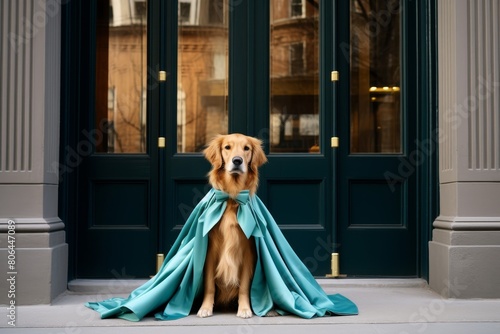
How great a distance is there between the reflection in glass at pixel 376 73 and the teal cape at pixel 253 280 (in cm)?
183

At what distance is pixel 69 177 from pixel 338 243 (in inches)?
105

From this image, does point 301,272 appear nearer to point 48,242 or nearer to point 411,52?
point 48,242

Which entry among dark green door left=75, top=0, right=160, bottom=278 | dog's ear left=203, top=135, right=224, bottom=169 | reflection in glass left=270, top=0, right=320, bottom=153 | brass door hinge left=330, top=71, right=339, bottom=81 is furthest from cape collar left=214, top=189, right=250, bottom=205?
brass door hinge left=330, top=71, right=339, bottom=81

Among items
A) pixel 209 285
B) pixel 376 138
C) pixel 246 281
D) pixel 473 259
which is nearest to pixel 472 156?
pixel 473 259

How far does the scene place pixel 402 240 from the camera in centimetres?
625

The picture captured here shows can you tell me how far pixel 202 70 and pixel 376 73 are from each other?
1.75 m

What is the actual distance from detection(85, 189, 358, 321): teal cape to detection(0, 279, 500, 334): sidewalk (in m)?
0.10

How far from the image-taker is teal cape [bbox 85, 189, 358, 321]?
15.6ft

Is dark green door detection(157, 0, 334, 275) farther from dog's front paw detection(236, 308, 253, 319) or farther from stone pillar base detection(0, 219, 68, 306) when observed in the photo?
dog's front paw detection(236, 308, 253, 319)

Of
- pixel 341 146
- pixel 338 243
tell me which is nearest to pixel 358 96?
pixel 341 146

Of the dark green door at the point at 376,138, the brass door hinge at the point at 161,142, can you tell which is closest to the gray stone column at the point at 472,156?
the dark green door at the point at 376,138

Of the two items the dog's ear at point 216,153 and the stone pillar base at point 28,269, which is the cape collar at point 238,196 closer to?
the dog's ear at point 216,153

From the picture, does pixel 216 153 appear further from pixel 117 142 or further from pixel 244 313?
pixel 117 142

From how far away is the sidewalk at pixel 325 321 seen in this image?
14.5 feet
